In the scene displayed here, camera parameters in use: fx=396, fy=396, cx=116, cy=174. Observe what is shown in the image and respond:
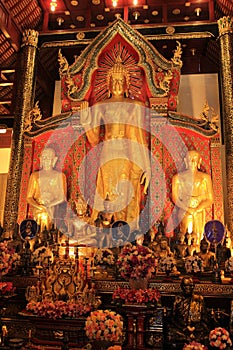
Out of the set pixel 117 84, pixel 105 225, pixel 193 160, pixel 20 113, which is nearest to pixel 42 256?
pixel 105 225

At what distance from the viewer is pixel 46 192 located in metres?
6.73

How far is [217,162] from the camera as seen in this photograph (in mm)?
6602

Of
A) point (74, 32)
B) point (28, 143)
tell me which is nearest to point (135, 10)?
point (74, 32)

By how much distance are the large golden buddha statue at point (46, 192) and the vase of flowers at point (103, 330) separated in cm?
346

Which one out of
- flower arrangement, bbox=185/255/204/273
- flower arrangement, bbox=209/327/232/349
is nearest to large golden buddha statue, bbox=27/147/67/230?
flower arrangement, bbox=185/255/204/273

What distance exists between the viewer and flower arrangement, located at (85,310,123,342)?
125 inches

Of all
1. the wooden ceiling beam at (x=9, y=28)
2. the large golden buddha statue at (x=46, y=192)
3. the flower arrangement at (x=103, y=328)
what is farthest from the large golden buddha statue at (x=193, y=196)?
the wooden ceiling beam at (x=9, y=28)

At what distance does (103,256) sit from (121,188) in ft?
5.33

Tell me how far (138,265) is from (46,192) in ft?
10.6

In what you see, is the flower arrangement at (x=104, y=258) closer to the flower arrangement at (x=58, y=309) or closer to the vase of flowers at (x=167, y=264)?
the vase of flowers at (x=167, y=264)

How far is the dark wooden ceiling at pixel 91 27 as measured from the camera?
25.9 ft

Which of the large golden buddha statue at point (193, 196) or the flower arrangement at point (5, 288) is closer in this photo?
the flower arrangement at point (5, 288)

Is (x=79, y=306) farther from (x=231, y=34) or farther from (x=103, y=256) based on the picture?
(x=231, y=34)

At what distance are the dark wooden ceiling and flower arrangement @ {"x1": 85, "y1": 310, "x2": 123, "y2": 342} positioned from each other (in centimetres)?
543
